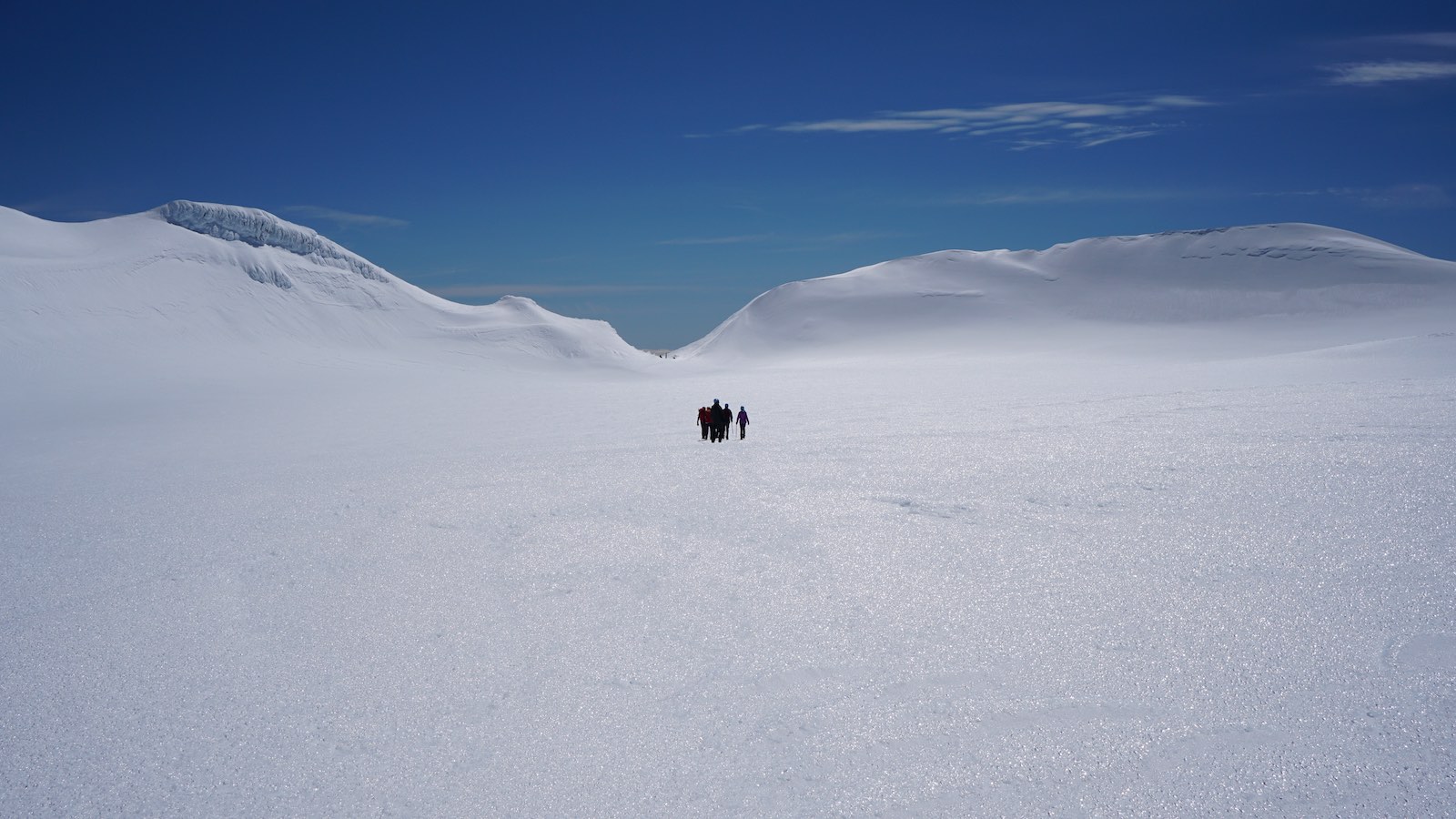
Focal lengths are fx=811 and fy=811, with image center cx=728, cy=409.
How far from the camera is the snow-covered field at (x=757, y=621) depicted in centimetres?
356

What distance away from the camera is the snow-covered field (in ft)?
11.7

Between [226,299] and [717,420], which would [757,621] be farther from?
[226,299]

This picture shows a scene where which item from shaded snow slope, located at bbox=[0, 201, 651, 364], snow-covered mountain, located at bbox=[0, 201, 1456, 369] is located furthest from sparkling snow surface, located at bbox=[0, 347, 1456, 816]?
snow-covered mountain, located at bbox=[0, 201, 1456, 369]

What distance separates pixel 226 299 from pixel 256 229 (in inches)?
292

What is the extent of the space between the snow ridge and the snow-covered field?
38204 mm

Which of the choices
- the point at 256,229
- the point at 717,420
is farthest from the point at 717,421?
the point at 256,229

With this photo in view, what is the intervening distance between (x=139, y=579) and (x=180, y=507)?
9.79 ft

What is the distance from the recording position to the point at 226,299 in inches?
1668

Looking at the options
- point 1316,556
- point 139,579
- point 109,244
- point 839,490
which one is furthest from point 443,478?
point 109,244

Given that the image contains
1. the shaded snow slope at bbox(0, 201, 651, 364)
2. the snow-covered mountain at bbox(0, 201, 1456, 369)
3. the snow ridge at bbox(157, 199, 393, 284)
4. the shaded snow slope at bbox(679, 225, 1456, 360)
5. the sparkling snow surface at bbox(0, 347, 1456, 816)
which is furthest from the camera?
the shaded snow slope at bbox(679, 225, 1456, 360)

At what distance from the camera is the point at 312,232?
4975cm

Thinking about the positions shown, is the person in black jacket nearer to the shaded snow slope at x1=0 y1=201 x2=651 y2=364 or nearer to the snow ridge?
the shaded snow slope at x1=0 y1=201 x2=651 y2=364

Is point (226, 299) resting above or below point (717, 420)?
above

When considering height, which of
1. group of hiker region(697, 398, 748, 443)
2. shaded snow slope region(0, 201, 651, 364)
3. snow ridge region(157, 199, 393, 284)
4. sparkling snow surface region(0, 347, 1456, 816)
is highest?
snow ridge region(157, 199, 393, 284)
